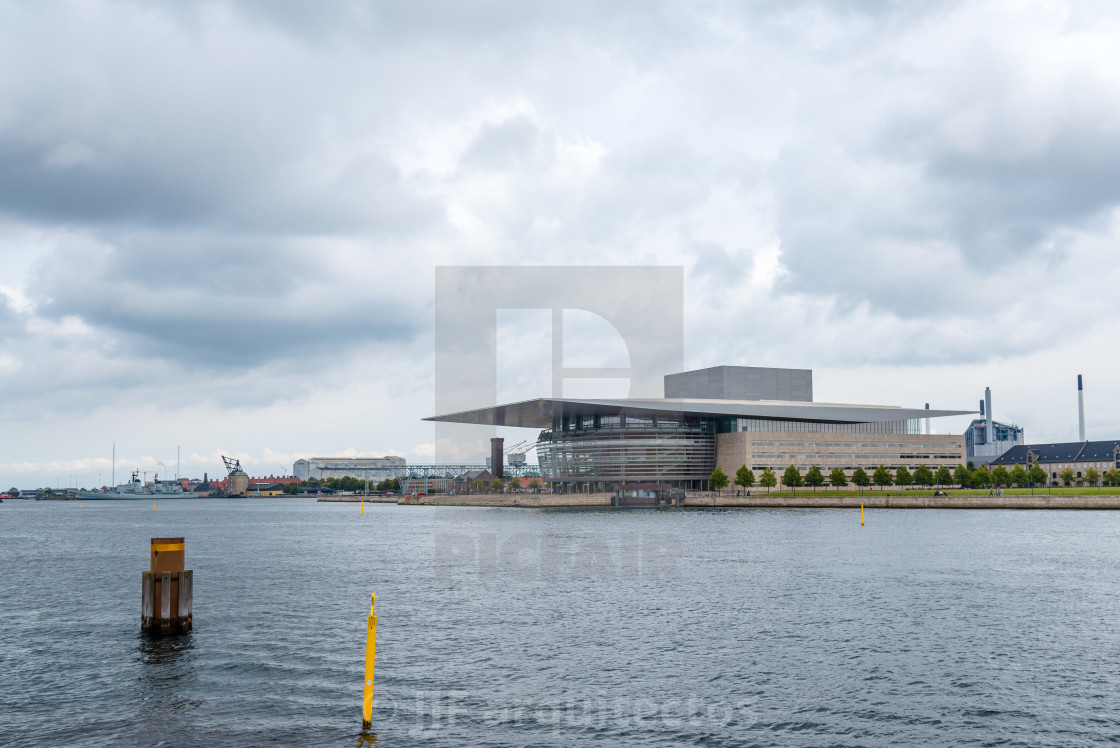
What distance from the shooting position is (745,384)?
154 metres

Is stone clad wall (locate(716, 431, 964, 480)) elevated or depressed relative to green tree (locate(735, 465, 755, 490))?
elevated

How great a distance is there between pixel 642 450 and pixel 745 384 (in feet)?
78.8

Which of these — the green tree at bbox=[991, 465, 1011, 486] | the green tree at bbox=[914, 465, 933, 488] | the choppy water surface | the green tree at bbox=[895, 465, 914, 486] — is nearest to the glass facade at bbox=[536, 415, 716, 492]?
the green tree at bbox=[895, 465, 914, 486]

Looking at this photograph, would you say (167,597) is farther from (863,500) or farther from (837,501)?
(837,501)

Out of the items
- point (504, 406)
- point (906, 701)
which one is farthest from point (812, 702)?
point (504, 406)

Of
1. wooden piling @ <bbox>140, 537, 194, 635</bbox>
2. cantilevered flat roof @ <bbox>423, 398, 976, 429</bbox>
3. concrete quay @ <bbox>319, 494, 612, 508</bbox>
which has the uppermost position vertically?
cantilevered flat roof @ <bbox>423, 398, 976, 429</bbox>

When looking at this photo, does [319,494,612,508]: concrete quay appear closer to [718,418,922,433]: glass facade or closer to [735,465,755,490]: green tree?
[735,465,755,490]: green tree

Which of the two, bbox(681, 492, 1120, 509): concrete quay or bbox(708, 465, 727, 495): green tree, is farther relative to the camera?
bbox(708, 465, 727, 495): green tree

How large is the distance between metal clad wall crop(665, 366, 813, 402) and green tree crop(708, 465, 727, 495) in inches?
896

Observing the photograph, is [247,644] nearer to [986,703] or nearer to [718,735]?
[718,735]

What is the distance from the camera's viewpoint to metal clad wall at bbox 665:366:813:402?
15362 centimetres

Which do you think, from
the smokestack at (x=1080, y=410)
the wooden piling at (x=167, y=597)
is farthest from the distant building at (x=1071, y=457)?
the wooden piling at (x=167, y=597)

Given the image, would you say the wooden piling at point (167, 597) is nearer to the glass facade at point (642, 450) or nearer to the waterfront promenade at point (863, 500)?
the waterfront promenade at point (863, 500)

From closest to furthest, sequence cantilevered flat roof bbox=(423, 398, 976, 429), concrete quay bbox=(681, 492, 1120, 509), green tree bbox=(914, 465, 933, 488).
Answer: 1. concrete quay bbox=(681, 492, 1120, 509)
2. green tree bbox=(914, 465, 933, 488)
3. cantilevered flat roof bbox=(423, 398, 976, 429)
